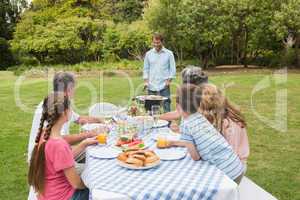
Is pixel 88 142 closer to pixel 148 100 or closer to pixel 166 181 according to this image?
pixel 166 181

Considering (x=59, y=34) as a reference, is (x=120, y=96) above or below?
below

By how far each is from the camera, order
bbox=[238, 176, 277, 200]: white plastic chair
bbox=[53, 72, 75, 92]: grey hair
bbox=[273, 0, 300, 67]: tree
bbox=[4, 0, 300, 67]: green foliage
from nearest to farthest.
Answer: bbox=[238, 176, 277, 200]: white plastic chair → bbox=[53, 72, 75, 92]: grey hair → bbox=[273, 0, 300, 67]: tree → bbox=[4, 0, 300, 67]: green foliage

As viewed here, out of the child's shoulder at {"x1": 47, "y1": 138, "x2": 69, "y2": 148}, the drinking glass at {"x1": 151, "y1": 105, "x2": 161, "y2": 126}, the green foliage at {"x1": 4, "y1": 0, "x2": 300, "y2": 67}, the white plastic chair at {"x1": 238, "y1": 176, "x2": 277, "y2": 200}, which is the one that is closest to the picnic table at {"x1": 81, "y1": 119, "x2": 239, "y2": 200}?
the child's shoulder at {"x1": 47, "y1": 138, "x2": 69, "y2": 148}

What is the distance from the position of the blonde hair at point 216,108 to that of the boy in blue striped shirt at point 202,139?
12cm

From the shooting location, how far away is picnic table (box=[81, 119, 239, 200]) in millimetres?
2113

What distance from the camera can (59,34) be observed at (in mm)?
20656

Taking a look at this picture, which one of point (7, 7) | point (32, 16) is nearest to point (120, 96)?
point (32, 16)

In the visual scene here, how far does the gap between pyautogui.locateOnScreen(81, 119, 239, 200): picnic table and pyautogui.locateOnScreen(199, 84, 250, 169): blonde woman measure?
410 mm

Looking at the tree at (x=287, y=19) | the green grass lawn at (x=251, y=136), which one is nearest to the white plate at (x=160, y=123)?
the green grass lawn at (x=251, y=136)

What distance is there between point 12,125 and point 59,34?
14.0 meters

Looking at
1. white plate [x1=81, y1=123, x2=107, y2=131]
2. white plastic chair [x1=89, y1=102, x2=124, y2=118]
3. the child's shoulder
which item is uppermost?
the child's shoulder

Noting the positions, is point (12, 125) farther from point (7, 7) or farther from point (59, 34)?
point (7, 7)

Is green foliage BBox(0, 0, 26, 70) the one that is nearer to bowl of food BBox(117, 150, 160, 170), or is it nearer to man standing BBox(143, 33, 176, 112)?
man standing BBox(143, 33, 176, 112)

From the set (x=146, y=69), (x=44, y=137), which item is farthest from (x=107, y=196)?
(x=146, y=69)
